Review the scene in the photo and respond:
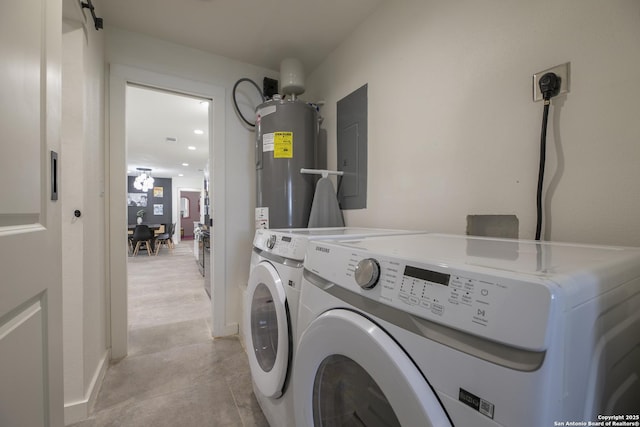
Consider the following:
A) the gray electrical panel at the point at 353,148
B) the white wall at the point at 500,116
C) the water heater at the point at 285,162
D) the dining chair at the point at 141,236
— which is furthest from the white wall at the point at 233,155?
the dining chair at the point at 141,236

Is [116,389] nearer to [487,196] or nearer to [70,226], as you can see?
[70,226]

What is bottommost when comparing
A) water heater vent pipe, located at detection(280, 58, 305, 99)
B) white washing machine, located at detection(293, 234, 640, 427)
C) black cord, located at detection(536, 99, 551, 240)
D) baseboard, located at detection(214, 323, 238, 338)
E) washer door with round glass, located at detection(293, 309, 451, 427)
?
baseboard, located at detection(214, 323, 238, 338)

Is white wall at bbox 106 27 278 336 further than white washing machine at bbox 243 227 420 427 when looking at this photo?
Yes

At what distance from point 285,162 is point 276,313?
1051mm

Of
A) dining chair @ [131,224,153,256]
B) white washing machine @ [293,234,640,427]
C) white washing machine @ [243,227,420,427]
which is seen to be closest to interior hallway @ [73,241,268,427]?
white washing machine @ [243,227,420,427]

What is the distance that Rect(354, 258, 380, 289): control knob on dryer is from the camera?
1.66 ft

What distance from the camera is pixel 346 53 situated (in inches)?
72.9

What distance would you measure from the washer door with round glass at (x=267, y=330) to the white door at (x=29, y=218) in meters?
0.60

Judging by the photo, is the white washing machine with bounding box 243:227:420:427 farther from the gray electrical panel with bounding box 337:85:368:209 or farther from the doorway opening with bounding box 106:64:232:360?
the doorway opening with bounding box 106:64:232:360

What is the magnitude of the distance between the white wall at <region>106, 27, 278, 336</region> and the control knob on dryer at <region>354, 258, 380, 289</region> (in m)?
1.79

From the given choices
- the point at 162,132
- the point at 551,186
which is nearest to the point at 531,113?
the point at 551,186

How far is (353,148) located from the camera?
5.79 ft

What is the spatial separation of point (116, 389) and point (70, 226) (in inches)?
37.9

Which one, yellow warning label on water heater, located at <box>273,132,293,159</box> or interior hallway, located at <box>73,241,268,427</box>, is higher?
yellow warning label on water heater, located at <box>273,132,293,159</box>
